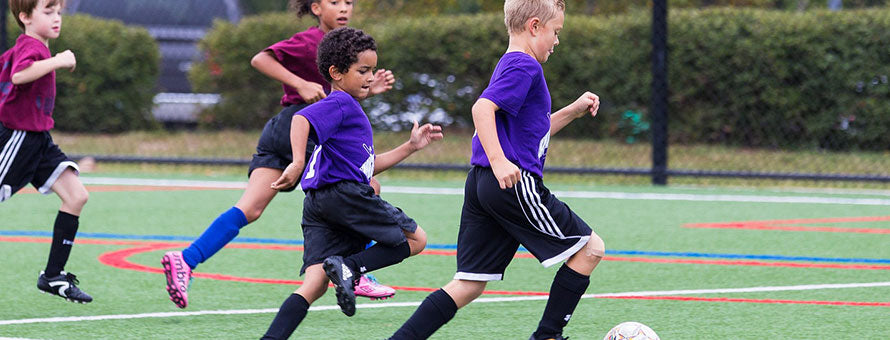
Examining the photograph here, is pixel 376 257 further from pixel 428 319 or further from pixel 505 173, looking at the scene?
pixel 505 173

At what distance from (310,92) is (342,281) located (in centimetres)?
149

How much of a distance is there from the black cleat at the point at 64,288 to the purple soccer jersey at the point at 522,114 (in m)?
2.18

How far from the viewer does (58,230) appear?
5809 mm

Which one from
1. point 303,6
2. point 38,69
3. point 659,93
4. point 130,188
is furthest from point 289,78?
point 659,93

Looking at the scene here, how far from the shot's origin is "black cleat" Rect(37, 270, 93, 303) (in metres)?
5.64

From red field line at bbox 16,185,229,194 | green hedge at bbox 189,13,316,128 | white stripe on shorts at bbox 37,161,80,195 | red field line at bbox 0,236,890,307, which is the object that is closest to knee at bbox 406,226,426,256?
red field line at bbox 0,236,890,307

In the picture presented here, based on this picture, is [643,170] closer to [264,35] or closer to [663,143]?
[663,143]

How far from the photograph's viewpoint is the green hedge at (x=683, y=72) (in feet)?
39.3

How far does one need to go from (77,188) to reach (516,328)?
7.16 ft

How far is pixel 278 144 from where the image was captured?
18.8ft

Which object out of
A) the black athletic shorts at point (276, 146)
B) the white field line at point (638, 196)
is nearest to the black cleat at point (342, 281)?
the black athletic shorts at point (276, 146)

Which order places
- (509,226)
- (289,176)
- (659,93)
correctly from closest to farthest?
(509,226) < (289,176) < (659,93)

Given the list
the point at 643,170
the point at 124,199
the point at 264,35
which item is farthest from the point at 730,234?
the point at 264,35

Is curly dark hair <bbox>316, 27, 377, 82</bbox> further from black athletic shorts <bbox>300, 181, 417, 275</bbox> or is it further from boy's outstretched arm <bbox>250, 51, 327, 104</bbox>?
boy's outstretched arm <bbox>250, 51, 327, 104</bbox>
